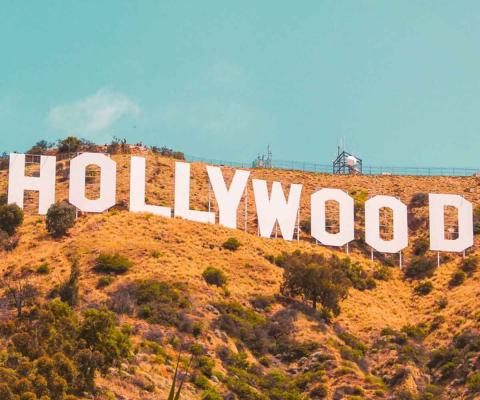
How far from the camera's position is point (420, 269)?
74500mm

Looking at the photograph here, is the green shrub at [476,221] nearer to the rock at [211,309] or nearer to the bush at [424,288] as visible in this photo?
the bush at [424,288]

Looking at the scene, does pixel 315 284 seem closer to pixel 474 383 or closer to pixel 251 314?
pixel 251 314

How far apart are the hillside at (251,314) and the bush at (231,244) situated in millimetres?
283

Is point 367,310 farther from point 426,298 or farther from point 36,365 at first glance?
point 36,365

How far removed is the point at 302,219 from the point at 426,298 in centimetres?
1572

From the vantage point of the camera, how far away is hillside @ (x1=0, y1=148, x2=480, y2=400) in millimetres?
53656

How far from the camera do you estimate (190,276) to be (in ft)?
210

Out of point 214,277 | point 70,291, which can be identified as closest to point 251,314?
point 214,277

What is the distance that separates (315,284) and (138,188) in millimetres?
15154

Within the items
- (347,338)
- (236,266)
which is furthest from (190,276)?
(347,338)

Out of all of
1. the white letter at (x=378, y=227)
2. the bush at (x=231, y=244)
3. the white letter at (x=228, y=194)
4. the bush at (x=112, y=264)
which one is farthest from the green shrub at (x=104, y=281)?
the white letter at (x=378, y=227)

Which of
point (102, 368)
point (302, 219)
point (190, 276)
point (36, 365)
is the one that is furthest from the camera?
point (302, 219)

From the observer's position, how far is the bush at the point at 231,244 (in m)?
70.3

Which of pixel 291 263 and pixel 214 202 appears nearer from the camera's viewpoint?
pixel 291 263
